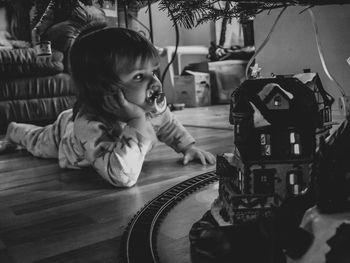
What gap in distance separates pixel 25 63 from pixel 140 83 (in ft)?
4.80

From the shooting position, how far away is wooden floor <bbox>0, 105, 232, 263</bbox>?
0.56m

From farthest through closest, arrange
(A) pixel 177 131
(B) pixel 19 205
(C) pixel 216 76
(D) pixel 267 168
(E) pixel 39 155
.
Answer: (C) pixel 216 76, (E) pixel 39 155, (A) pixel 177 131, (B) pixel 19 205, (D) pixel 267 168

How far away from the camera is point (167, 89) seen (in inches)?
159

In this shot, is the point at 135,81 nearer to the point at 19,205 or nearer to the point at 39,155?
the point at 19,205

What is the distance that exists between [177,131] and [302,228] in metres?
0.86

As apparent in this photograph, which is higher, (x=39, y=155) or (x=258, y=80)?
(x=258, y=80)

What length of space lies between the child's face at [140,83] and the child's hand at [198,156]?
213 mm

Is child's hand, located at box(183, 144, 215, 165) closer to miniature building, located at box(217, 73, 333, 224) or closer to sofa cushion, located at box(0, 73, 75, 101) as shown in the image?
miniature building, located at box(217, 73, 333, 224)

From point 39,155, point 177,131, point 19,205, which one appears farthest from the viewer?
point 39,155

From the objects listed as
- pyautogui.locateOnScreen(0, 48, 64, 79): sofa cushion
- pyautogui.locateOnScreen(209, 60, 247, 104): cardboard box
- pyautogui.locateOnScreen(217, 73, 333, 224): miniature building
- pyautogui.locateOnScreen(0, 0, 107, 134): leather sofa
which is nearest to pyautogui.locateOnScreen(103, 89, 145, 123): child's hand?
pyautogui.locateOnScreen(217, 73, 333, 224): miniature building

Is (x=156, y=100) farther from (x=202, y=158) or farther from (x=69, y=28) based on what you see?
(x=69, y=28)

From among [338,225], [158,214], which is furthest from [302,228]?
[158,214]

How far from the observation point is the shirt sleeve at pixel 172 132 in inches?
46.2

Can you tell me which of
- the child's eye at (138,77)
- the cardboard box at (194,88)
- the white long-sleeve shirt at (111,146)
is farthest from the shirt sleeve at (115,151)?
the cardboard box at (194,88)
